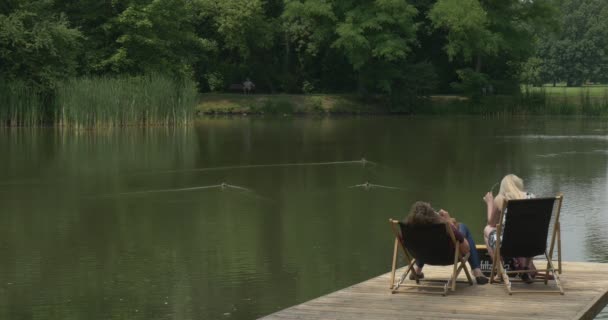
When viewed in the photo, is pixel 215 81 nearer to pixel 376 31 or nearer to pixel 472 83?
pixel 376 31

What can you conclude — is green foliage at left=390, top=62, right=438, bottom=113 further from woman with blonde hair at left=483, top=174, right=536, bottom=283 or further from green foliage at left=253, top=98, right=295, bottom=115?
woman with blonde hair at left=483, top=174, right=536, bottom=283

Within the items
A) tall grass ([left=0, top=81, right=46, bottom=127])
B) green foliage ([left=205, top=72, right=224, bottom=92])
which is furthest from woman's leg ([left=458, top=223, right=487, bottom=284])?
green foliage ([left=205, top=72, right=224, bottom=92])

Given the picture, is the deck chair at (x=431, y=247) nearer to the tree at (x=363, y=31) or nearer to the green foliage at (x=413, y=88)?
the tree at (x=363, y=31)

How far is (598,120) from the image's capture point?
50.0 metres

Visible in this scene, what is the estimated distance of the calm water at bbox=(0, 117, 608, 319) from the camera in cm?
1116

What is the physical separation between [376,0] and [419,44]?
11.7 feet

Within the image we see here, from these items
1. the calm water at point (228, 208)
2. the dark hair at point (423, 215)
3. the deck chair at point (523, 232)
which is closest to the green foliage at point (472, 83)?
the calm water at point (228, 208)

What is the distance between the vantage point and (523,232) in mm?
9398

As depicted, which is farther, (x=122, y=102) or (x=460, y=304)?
(x=122, y=102)

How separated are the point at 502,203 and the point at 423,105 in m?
47.9

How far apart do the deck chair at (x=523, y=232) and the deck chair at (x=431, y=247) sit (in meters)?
0.34

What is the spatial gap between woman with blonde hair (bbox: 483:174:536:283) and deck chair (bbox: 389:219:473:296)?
1.26 ft

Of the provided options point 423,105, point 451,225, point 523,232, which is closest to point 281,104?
point 423,105

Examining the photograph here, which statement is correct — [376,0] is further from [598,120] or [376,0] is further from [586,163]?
[586,163]
